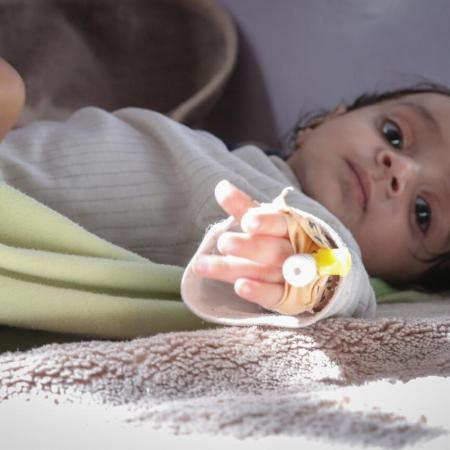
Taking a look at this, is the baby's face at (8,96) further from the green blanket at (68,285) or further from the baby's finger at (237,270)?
the baby's finger at (237,270)

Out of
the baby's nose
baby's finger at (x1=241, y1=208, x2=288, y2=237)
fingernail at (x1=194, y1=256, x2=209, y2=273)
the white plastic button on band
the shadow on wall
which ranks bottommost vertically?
the shadow on wall

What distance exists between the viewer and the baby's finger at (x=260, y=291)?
24.6 inches

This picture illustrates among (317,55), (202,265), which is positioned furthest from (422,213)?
(202,265)

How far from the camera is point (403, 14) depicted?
1238 mm

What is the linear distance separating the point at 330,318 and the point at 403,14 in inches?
28.3

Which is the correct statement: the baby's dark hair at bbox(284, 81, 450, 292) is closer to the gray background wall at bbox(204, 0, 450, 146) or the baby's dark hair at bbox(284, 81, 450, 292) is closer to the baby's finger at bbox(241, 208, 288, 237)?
A: the gray background wall at bbox(204, 0, 450, 146)

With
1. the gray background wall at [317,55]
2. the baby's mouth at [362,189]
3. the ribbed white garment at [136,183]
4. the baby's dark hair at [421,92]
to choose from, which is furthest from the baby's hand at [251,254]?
the gray background wall at [317,55]

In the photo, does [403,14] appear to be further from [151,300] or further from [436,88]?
[151,300]

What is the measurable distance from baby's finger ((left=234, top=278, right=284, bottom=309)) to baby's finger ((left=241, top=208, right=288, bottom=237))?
4 centimetres

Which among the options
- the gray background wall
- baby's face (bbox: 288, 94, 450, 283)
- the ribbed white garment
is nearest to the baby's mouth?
baby's face (bbox: 288, 94, 450, 283)

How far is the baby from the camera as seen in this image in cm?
86

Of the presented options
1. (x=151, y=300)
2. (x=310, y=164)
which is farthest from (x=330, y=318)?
(x=310, y=164)

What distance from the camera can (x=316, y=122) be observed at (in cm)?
126

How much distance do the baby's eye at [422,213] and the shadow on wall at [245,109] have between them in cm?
40
